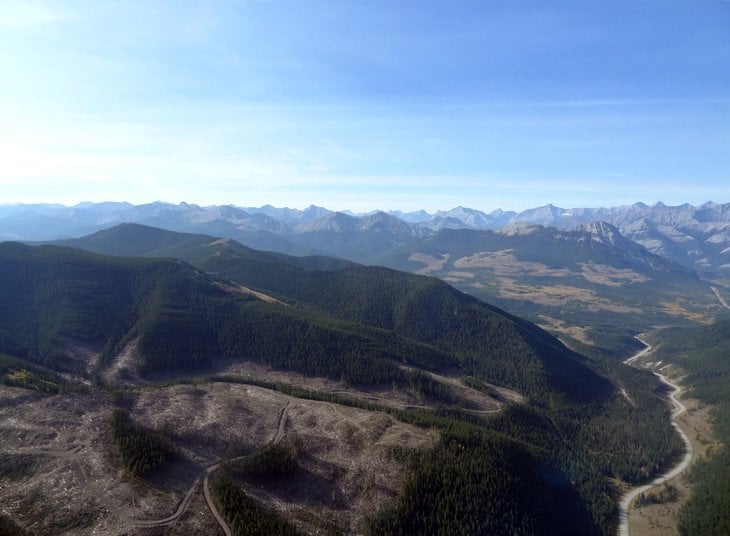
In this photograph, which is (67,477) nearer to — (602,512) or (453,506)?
(453,506)

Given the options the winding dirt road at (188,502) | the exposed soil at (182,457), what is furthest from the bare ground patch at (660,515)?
the winding dirt road at (188,502)

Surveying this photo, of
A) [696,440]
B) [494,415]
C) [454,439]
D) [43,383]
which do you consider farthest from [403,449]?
[696,440]

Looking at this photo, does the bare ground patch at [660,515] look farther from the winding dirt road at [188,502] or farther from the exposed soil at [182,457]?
the winding dirt road at [188,502]

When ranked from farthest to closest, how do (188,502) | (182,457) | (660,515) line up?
(660,515) < (182,457) < (188,502)

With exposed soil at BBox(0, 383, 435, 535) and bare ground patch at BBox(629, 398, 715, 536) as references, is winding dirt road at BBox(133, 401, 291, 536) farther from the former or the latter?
bare ground patch at BBox(629, 398, 715, 536)

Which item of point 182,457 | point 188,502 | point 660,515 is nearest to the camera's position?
point 188,502

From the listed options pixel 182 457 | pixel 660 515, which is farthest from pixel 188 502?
pixel 660 515

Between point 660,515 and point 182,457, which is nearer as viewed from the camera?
point 182,457

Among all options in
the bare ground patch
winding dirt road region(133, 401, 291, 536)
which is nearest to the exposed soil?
winding dirt road region(133, 401, 291, 536)

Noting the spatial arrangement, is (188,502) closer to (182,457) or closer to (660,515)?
(182,457)

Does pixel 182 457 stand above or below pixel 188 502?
above

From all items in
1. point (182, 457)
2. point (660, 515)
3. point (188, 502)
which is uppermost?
point (182, 457)
